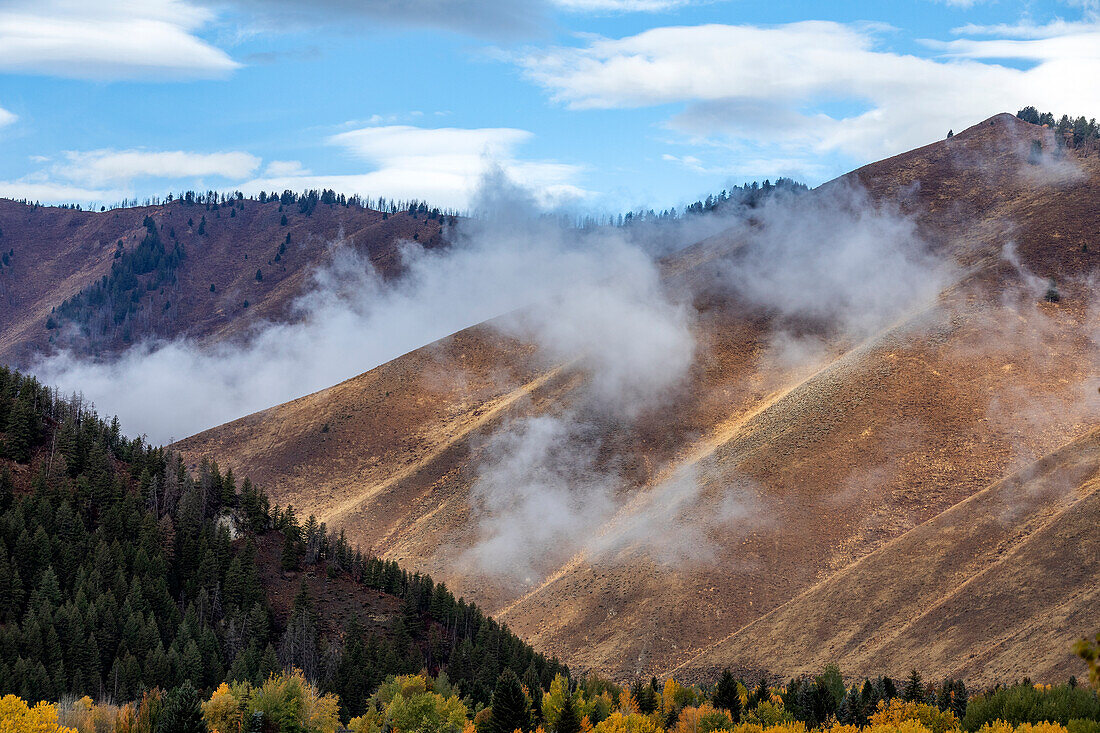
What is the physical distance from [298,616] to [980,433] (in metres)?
111

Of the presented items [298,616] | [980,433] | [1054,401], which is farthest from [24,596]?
[1054,401]

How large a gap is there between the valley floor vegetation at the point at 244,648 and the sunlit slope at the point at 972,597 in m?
9.24

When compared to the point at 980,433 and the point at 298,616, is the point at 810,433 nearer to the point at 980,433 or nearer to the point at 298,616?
the point at 980,433

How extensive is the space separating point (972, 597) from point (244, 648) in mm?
87194

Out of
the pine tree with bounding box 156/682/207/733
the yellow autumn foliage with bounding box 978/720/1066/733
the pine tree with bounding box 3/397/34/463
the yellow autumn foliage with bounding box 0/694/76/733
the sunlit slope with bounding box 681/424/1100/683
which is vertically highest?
the pine tree with bounding box 3/397/34/463

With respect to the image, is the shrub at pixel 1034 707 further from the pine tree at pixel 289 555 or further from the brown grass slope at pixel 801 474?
the pine tree at pixel 289 555

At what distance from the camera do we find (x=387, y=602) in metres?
124

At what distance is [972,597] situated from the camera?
125 meters

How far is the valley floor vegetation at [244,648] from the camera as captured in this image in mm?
78375

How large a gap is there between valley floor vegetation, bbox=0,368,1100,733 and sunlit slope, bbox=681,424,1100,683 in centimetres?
924

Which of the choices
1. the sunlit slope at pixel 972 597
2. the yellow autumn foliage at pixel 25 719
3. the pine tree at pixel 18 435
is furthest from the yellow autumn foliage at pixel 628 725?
the pine tree at pixel 18 435

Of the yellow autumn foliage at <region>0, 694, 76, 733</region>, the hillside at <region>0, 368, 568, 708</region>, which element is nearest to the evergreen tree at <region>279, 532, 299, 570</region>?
the hillside at <region>0, 368, 568, 708</region>

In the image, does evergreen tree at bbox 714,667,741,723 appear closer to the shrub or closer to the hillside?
the shrub

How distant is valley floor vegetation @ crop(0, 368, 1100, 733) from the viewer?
257 ft
